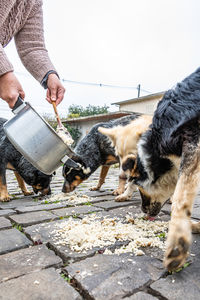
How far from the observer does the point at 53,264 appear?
5.61ft

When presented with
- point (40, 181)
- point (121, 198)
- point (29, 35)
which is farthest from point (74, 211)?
point (29, 35)

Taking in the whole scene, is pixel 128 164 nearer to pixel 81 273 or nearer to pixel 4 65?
pixel 81 273

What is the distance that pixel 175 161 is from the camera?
7.05 ft

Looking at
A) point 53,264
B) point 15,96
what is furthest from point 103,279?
point 15,96

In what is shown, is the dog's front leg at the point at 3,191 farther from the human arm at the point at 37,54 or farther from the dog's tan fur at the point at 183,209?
the dog's tan fur at the point at 183,209

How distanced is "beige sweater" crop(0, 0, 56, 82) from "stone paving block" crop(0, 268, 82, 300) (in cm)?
271

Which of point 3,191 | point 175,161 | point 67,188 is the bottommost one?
point 67,188

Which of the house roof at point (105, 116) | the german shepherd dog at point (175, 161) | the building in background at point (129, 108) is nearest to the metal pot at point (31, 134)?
the german shepherd dog at point (175, 161)

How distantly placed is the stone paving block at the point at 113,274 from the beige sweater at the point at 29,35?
2.70 metres

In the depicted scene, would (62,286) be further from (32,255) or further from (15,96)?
(15,96)

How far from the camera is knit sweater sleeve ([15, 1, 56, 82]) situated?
3.37 meters

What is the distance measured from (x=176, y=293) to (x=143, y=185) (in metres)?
1.26

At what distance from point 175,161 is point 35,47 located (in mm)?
2619

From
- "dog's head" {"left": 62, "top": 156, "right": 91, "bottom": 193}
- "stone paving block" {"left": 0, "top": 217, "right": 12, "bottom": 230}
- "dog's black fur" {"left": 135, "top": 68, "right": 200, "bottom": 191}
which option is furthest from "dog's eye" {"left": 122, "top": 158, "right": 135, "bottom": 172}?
"dog's head" {"left": 62, "top": 156, "right": 91, "bottom": 193}
